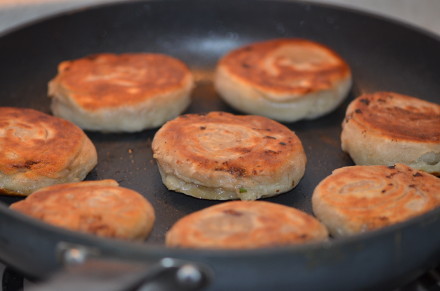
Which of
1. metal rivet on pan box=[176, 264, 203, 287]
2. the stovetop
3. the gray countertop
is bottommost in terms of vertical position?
the stovetop

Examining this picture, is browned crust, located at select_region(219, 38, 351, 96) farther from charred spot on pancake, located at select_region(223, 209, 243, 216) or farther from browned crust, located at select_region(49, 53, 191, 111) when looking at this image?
charred spot on pancake, located at select_region(223, 209, 243, 216)

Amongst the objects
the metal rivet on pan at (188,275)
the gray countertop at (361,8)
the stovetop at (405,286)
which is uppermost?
the metal rivet on pan at (188,275)

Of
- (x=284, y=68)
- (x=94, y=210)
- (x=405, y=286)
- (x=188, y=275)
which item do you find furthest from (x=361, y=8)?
(x=188, y=275)

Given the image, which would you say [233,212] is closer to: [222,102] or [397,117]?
[397,117]

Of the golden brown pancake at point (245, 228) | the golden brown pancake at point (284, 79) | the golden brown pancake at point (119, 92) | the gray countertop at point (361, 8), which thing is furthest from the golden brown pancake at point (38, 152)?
the gray countertop at point (361, 8)

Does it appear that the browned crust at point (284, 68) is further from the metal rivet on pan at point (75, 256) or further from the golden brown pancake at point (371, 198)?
the metal rivet on pan at point (75, 256)

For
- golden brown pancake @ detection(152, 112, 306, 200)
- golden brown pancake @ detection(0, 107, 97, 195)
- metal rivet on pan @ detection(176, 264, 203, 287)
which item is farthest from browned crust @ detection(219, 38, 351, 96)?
metal rivet on pan @ detection(176, 264, 203, 287)

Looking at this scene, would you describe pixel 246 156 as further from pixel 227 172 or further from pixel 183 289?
pixel 183 289

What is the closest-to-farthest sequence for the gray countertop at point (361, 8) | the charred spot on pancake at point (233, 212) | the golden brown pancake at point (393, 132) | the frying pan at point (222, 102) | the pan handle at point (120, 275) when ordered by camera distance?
the pan handle at point (120, 275)
the frying pan at point (222, 102)
the charred spot on pancake at point (233, 212)
the golden brown pancake at point (393, 132)
the gray countertop at point (361, 8)
